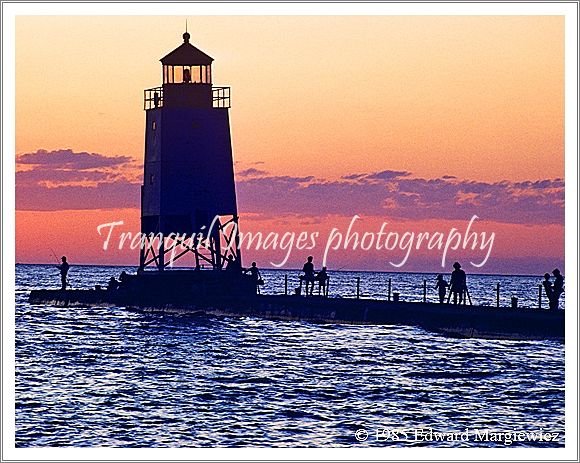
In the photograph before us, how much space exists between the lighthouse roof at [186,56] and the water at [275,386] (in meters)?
10.9

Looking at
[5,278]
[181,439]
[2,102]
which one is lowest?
[181,439]

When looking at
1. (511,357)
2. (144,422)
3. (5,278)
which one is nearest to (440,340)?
(511,357)

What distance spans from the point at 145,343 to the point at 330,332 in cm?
618

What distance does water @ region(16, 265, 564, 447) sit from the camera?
2511 cm

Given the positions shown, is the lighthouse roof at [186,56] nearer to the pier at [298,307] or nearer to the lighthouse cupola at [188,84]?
the lighthouse cupola at [188,84]

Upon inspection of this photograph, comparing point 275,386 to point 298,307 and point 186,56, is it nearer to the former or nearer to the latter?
point 298,307

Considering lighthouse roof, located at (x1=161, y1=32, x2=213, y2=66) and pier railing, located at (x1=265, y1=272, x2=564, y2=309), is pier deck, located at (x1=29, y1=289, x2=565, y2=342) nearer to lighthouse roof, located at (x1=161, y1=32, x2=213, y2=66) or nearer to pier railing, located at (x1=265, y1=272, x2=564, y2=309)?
pier railing, located at (x1=265, y1=272, x2=564, y2=309)

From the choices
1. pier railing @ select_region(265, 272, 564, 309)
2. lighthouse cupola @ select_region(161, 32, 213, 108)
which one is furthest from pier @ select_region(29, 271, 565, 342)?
lighthouse cupola @ select_region(161, 32, 213, 108)

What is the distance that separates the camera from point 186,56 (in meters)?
51.1

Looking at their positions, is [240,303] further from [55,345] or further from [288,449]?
[288,449]

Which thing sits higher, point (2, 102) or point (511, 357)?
point (2, 102)

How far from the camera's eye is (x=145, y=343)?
136ft

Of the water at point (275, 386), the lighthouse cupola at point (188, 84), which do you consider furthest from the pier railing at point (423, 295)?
the lighthouse cupola at point (188, 84)

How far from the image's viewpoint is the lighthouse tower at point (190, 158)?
170 ft
